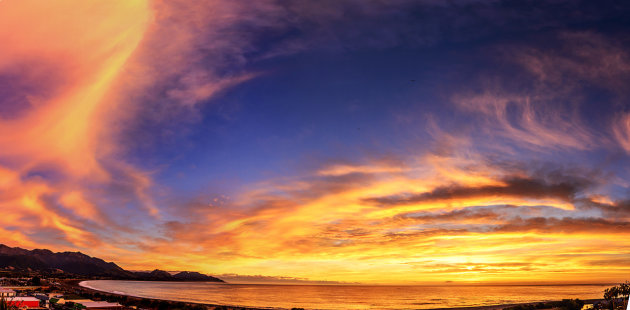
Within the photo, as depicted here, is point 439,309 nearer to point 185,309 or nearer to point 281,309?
point 281,309

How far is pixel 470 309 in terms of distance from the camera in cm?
9688

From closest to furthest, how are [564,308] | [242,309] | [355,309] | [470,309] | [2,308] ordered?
[2,308] → [564,308] → [242,309] → [470,309] → [355,309]

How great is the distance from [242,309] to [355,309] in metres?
32.2

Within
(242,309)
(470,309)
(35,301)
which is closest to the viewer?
(35,301)

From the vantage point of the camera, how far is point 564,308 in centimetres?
7706

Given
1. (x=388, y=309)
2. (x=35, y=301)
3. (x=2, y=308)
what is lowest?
(x=388, y=309)

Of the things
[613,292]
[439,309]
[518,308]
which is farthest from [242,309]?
[613,292]

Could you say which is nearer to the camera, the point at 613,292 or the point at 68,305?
the point at 68,305

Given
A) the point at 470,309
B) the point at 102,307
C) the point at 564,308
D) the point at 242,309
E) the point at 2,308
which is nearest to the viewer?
the point at 2,308

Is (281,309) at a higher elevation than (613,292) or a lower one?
lower

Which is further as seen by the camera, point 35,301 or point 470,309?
point 470,309

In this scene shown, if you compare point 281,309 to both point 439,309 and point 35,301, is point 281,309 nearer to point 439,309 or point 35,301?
point 439,309

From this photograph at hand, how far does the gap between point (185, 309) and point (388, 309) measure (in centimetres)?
5226

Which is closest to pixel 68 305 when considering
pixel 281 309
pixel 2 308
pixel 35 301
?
pixel 35 301
